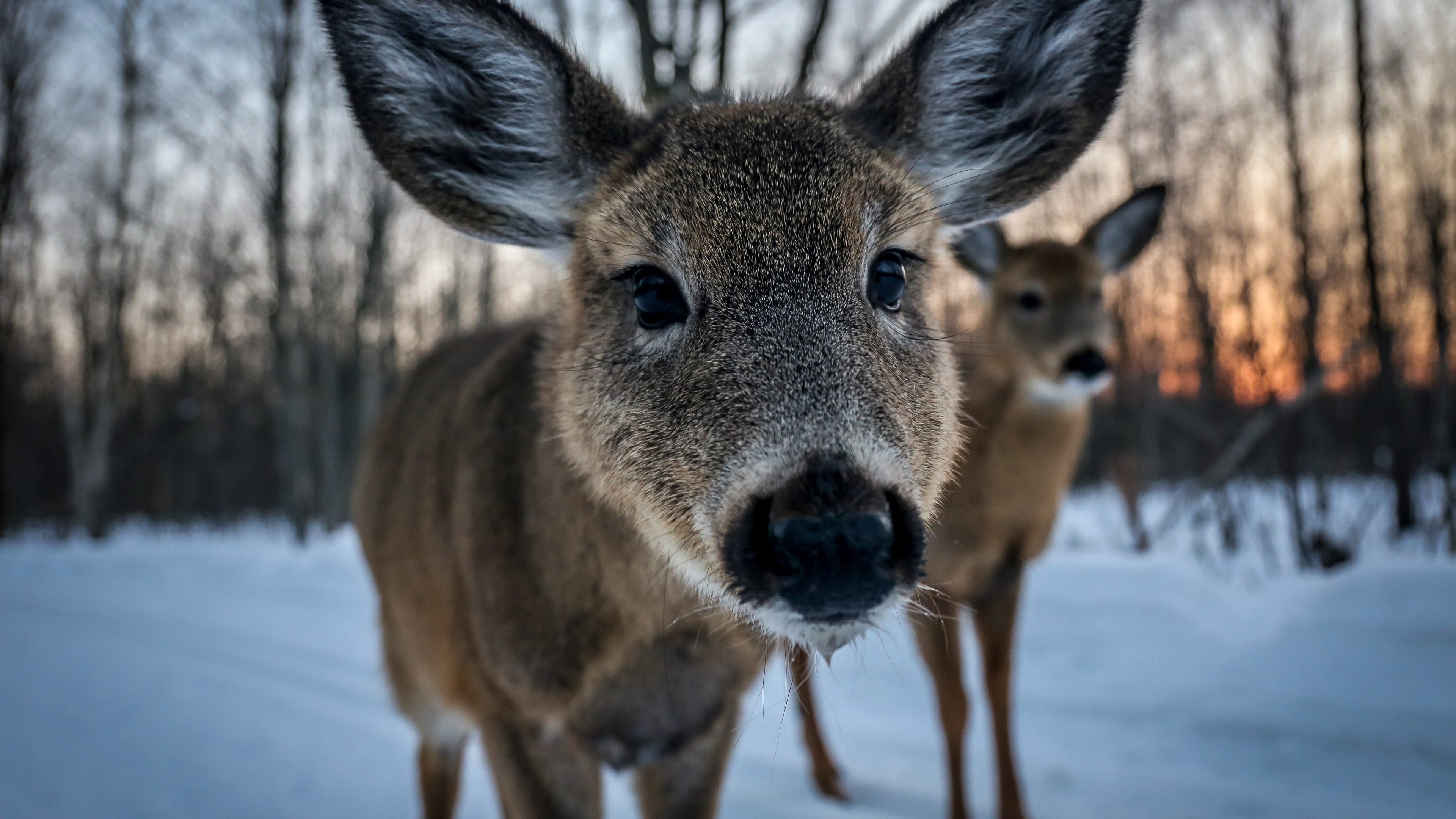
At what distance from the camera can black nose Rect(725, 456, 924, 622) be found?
129 centimetres

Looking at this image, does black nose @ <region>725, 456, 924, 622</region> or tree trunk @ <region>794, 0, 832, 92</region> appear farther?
tree trunk @ <region>794, 0, 832, 92</region>

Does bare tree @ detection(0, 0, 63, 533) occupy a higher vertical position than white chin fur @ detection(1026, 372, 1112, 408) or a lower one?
higher

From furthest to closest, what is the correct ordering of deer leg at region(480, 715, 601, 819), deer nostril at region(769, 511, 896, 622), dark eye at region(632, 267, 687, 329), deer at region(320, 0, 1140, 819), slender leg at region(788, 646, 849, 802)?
slender leg at region(788, 646, 849, 802) → deer leg at region(480, 715, 601, 819) → dark eye at region(632, 267, 687, 329) → deer at region(320, 0, 1140, 819) → deer nostril at region(769, 511, 896, 622)

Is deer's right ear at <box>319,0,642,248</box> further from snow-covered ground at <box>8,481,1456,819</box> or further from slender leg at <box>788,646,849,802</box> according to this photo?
slender leg at <box>788,646,849,802</box>

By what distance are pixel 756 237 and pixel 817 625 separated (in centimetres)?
84

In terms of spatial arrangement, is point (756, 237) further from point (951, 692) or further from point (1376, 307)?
point (1376, 307)

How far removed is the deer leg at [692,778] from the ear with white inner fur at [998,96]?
5.82ft

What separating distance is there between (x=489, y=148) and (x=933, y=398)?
1.40 metres

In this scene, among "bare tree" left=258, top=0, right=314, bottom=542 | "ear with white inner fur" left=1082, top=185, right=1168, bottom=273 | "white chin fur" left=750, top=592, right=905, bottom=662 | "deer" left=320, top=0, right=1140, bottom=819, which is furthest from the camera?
"bare tree" left=258, top=0, right=314, bottom=542

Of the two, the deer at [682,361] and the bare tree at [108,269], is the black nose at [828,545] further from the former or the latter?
the bare tree at [108,269]

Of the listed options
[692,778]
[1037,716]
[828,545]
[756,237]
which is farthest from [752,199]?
[1037,716]

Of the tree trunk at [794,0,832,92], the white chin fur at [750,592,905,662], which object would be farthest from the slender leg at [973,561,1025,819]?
the tree trunk at [794,0,832,92]

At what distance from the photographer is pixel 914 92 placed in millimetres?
2295

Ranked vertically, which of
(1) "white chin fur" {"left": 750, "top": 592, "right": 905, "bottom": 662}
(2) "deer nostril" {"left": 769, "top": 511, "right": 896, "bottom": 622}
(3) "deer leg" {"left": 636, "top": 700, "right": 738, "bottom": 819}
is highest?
(2) "deer nostril" {"left": 769, "top": 511, "right": 896, "bottom": 622}
